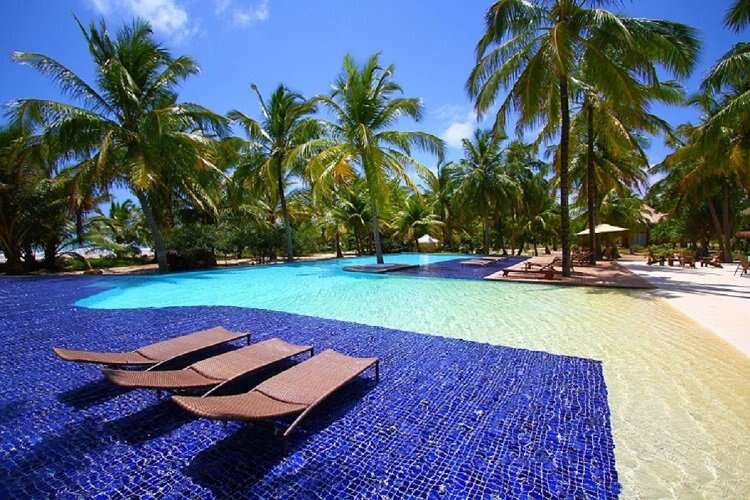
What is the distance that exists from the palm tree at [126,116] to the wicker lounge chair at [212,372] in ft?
37.2

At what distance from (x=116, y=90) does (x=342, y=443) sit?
16436mm

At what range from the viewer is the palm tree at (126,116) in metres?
12.5

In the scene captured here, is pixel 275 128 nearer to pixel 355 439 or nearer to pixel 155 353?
pixel 155 353

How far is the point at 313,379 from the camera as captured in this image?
10.8 feet

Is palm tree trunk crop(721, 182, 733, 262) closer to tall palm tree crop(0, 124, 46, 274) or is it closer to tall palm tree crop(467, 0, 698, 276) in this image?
tall palm tree crop(467, 0, 698, 276)

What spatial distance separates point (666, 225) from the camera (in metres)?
30.8

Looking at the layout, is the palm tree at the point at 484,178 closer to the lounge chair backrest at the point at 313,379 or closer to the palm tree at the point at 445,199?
the palm tree at the point at 445,199

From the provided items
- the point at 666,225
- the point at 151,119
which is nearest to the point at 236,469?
the point at 151,119

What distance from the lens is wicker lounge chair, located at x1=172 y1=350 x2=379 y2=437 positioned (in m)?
2.36

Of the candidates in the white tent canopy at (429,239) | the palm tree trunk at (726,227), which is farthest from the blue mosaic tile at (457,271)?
the white tent canopy at (429,239)

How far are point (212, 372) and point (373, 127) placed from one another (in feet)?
43.2

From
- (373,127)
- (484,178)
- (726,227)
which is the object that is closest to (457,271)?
(373,127)

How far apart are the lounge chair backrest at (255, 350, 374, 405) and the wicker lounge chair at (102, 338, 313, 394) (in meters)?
0.41

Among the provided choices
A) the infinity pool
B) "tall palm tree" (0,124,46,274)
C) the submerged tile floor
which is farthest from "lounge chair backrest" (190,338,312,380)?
"tall palm tree" (0,124,46,274)
